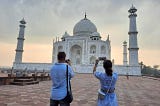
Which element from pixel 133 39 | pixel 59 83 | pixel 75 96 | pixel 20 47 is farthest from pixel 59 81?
pixel 20 47

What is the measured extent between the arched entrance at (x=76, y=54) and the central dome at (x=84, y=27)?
13.6ft

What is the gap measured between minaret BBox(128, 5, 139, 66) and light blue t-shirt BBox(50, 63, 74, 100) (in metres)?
35.8

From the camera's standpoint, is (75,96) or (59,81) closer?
(59,81)

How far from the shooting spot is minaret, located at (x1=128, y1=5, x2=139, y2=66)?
37219mm

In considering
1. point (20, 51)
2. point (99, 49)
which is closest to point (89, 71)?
point (99, 49)

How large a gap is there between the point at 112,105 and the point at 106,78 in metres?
0.40

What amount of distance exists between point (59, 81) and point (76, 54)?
147 ft

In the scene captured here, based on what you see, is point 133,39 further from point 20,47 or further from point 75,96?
point 75,96

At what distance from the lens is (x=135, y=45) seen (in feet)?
123

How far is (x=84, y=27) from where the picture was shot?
49.0 metres

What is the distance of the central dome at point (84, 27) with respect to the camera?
4862 cm

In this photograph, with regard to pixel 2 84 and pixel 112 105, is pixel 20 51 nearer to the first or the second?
pixel 2 84

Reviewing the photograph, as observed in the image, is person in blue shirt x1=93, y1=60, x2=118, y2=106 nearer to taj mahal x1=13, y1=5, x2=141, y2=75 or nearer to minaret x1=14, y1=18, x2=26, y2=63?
taj mahal x1=13, y1=5, x2=141, y2=75

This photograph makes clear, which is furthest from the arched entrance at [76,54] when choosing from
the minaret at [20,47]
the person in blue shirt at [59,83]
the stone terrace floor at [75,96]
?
the person in blue shirt at [59,83]
